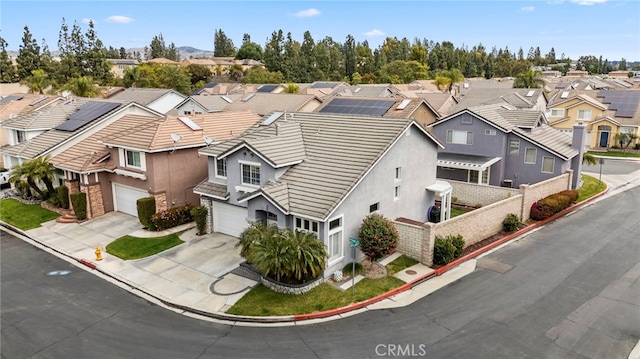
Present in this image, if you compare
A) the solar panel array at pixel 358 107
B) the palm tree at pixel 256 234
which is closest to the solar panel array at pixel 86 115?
the solar panel array at pixel 358 107

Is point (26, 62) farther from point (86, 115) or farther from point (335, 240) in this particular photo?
point (335, 240)

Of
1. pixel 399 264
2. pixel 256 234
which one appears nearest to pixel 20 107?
pixel 256 234

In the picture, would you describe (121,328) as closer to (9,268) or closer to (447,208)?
(9,268)

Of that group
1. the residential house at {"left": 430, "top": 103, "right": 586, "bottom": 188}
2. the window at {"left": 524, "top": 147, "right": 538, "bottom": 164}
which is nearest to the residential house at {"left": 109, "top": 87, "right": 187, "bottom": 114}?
the residential house at {"left": 430, "top": 103, "right": 586, "bottom": 188}

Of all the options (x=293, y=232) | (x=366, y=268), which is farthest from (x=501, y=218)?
(x=293, y=232)

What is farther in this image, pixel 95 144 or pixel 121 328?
pixel 95 144
